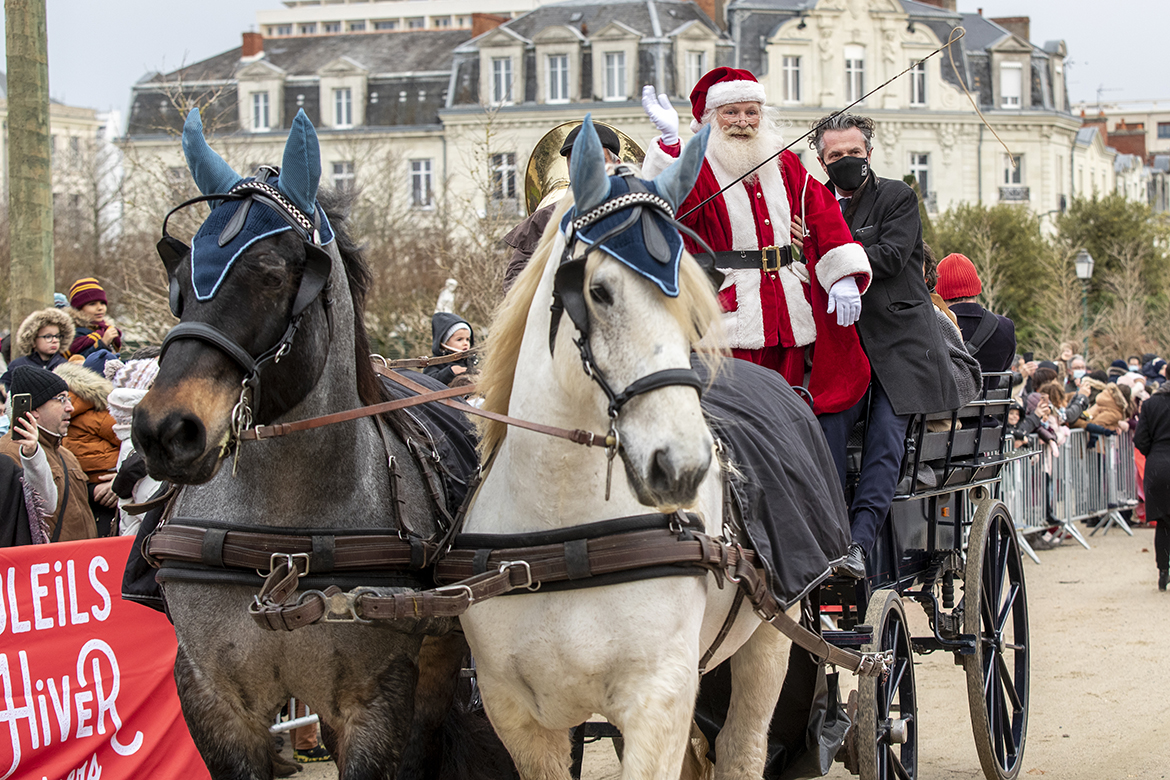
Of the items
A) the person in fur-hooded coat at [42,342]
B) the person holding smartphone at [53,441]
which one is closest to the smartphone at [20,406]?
the person holding smartphone at [53,441]

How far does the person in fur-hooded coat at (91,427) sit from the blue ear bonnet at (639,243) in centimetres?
407

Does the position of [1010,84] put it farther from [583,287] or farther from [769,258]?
[583,287]

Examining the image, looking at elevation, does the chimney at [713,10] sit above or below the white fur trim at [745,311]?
above

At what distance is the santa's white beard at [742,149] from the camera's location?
4.52 metres

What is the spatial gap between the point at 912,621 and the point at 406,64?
33711 mm

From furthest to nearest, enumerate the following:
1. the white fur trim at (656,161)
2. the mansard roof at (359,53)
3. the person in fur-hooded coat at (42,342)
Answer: the mansard roof at (359,53) → the person in fur-hooded coat at (42,342) → the white fur trim at (656,161)

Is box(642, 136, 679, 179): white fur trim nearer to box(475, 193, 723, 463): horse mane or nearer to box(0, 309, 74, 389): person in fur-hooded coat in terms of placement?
box(475, 193, 723, 463): horse mane

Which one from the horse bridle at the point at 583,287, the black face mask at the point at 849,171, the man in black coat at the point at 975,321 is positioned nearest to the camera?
A: the horse bridle at the point at 583,287

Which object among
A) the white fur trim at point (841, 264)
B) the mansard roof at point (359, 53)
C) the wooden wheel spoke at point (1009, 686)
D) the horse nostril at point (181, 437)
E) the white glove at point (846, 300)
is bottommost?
the wooden wheel spoke at point (1009, 686)

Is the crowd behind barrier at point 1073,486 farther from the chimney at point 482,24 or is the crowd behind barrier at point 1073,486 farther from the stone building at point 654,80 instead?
the chimney at point 482,24

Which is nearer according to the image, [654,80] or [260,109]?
[654,80]

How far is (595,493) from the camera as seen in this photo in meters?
3.16

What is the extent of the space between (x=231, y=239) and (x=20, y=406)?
2.90m

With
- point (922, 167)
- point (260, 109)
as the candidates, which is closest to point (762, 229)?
point (922, 167)
